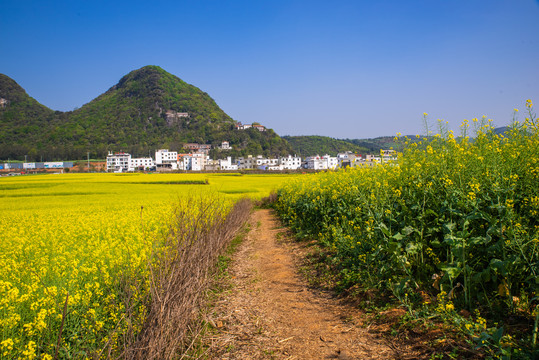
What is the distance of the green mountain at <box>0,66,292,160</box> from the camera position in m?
99.6

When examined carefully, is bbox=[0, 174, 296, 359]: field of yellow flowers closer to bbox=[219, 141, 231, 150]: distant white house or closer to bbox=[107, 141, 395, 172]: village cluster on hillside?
bbox=[107, 141, 395, 172]: village cluster on hillside

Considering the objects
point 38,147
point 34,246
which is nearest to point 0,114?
point 38,147

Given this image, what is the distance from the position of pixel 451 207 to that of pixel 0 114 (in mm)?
144853

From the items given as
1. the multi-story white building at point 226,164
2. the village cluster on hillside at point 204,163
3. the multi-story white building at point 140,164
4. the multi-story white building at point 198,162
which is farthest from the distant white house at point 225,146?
the multi-story white building at point 140,164

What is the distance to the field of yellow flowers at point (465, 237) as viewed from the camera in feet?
10.4

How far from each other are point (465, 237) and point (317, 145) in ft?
537

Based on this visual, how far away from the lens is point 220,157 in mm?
116750

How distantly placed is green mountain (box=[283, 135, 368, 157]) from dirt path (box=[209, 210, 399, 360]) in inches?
5609

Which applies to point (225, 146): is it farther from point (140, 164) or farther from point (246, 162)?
point (140, 164)

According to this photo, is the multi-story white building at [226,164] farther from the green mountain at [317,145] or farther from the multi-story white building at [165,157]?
the green mountain at [317,145]

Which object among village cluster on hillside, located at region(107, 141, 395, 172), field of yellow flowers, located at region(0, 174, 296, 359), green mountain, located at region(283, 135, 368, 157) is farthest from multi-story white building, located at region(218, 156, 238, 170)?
field of yellow flowers, located at region(0, 174, 296, 359)

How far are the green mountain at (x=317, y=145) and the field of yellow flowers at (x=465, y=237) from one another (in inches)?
5629

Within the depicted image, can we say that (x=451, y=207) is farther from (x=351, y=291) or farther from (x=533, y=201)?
(x=351, y=291)

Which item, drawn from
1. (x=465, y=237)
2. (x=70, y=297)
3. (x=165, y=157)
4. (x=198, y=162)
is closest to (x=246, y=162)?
(x=198, y=162)
